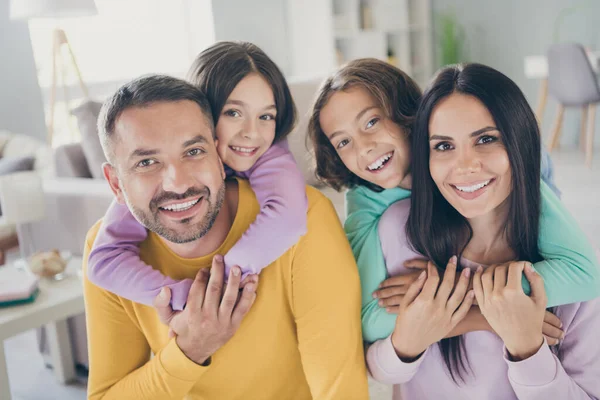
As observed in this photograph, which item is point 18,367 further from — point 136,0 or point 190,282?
point 136,0

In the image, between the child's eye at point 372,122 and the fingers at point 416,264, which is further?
the child's eye at point 372,122

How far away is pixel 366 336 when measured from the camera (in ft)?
4.00

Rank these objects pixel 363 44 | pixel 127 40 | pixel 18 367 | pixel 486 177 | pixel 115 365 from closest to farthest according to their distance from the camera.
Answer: pixel 486 177 < pixel 115 365 < pixel 18 367 < pixel 127 40 < pixel 363 44

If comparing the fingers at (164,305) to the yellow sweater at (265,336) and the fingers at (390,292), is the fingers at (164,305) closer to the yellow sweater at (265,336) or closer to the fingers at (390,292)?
the yellow sweater at (265,336)

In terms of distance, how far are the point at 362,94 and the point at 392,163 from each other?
0.52 ft

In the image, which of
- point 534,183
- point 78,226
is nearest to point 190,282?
point 534,183

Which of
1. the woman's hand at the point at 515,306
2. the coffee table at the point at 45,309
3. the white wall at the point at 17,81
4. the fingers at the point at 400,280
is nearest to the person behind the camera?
the woman's hand at the point at 515,306

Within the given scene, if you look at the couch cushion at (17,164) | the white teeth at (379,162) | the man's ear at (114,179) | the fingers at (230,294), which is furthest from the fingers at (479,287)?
the couch cushion at (17,164)

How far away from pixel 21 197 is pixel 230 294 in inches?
64.3

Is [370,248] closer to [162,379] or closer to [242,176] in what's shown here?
[242,176]

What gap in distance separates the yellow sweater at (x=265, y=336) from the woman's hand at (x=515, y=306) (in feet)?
0.80

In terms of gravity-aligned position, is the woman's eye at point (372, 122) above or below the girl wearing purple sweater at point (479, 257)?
above

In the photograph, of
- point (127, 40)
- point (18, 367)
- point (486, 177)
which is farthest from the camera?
point (127, 40)

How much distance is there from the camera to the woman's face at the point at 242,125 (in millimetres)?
1320
